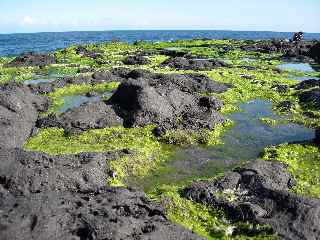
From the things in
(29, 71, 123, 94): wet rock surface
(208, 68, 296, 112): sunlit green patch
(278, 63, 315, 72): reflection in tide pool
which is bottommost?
(278, 63, 315, 72): reflection in tide pool

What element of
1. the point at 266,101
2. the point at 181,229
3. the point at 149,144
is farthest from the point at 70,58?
the point at 181,229

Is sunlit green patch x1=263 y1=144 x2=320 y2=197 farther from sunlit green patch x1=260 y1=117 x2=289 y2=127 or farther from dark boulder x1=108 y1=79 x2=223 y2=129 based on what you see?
sunlit green patch x1=260 y1=117 x2=289 y2=127

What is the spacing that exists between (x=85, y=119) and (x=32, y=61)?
45.6m

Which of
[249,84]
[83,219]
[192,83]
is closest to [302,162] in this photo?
[83,219]

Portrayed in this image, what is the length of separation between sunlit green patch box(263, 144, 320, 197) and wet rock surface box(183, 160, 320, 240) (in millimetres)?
711

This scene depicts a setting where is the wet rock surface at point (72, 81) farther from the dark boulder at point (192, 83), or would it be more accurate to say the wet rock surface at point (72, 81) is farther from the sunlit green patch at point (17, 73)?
Answer: the sunlit green patch at point (17, 73)

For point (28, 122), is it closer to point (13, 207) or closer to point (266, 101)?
point (13, 207)

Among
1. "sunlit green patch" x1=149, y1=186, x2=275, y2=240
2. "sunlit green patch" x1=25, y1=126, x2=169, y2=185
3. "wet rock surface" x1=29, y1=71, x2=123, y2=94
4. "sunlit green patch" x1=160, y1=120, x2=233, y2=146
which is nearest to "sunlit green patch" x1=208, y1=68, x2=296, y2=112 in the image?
"sunlit green patch" x1=160, y1=120, x2=233, y2=146

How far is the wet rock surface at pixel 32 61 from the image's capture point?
233 ft

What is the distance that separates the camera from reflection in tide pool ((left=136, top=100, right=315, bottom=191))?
22.2 metres

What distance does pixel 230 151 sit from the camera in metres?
26.0

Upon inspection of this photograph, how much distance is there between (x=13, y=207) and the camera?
44.9 ft

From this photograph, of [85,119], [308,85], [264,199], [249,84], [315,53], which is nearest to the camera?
[264,199]

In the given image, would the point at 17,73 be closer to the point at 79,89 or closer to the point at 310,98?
the point at 79,89
